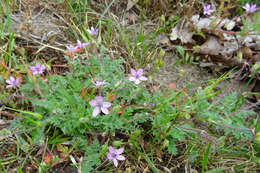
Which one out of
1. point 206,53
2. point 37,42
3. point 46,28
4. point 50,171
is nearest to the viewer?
point 50,171

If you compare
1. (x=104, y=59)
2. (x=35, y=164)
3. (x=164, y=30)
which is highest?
(x=164, y=30)

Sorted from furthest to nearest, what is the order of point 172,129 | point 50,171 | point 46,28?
point 46,28 < point 172,129 < point 50,171

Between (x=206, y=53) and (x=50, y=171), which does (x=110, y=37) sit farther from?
(x=50, y=171)

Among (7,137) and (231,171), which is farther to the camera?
(231,171)

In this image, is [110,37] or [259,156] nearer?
[259,156]

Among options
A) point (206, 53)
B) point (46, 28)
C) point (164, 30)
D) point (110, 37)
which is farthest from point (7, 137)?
point (206, 53)

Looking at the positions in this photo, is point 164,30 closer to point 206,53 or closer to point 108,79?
point 206,53

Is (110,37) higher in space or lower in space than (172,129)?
higher

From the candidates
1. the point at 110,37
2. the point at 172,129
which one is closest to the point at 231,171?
the point at 172,129

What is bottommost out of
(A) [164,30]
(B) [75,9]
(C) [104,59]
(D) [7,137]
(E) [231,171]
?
(E) [231,171]
